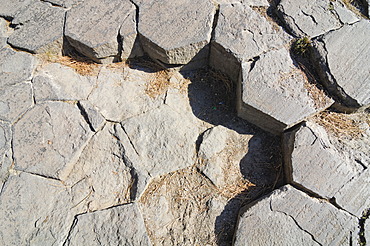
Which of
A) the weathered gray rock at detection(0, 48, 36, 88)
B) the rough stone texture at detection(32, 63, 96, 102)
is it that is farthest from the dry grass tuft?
the weathered gray rock at detection(0, 48, 36, 88)

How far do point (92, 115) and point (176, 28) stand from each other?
3.63 ft

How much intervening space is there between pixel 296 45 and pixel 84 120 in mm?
1982

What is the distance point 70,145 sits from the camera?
8.02ft

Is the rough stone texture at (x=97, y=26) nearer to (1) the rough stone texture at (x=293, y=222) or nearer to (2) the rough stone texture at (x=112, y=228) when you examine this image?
(2) the rough stone texture at (x=112, y=228)

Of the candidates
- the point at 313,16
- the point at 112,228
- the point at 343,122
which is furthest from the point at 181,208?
the point at 313,16

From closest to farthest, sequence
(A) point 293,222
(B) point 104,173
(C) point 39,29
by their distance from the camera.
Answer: (A) point 293,222
(B) point 104,173
(C) point 39,29

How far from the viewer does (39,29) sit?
2.82m

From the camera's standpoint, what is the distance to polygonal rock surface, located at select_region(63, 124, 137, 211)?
2.30 m

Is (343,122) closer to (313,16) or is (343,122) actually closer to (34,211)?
(313,16)

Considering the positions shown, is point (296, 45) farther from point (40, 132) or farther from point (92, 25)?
point (40, 132)

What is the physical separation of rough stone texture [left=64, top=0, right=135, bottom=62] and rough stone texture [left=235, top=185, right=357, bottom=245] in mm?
1933

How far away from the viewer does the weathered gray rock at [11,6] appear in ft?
9.78

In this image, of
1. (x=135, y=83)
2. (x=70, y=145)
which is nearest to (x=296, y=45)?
(x=135, y=83)

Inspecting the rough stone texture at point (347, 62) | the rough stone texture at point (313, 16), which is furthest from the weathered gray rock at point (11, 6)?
the rough stone texture at point (347, 62)
